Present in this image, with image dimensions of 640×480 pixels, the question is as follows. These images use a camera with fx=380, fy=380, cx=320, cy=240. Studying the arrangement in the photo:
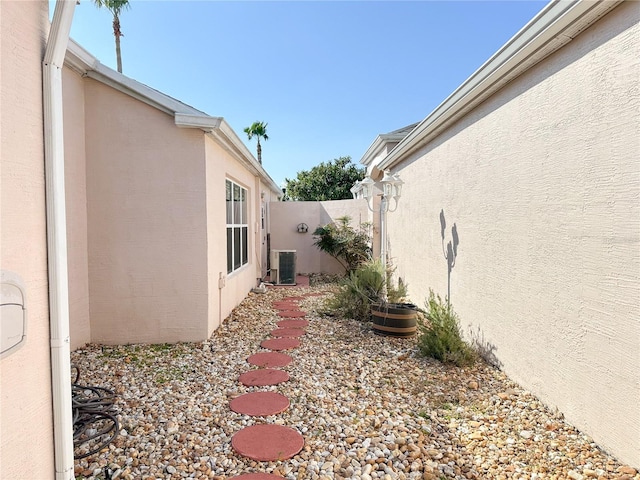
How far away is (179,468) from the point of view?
8.78 feet

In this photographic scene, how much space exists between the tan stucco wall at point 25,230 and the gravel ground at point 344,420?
44.8 inches

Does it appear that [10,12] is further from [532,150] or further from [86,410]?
[532,150]

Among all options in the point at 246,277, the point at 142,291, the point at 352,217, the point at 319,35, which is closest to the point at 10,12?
the point at 142,291

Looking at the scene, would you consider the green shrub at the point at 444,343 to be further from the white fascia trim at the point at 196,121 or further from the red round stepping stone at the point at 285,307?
the white fascia trim at the point at 196,121

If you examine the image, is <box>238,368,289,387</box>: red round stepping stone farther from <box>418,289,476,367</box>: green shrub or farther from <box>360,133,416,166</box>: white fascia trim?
<box>360,133,416,166</box>: white fascia trim

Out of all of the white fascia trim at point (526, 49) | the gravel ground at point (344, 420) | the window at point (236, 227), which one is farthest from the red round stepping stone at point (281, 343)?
the white fascia trim at point (526, 49)

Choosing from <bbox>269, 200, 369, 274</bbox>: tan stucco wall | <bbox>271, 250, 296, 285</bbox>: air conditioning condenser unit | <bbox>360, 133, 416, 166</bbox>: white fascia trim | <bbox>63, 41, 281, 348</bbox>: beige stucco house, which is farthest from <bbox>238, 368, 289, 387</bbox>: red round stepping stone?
<bbox>269, 200, 369, 274</bbox>: tan stucco wall

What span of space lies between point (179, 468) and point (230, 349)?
2647 millimetres

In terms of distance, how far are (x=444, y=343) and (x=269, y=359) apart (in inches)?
87.7

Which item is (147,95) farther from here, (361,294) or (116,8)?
(116,8)

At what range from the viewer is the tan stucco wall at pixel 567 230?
2.65 metres

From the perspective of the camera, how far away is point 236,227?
8219mm

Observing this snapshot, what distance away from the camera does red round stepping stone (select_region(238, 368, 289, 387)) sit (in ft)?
13.6

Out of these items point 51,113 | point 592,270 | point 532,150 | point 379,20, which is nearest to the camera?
point 51,113
